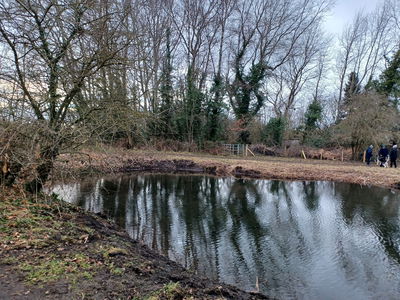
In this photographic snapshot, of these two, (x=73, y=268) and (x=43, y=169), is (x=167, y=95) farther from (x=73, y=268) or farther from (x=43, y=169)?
(x=73, y=268)

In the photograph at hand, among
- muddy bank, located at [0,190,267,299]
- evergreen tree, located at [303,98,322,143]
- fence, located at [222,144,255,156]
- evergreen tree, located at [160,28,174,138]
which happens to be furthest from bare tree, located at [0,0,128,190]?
evergreen tree, located at [303,98,322,143]

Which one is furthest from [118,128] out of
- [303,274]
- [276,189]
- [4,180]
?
Result: [276,189]

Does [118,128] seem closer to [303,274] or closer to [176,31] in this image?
[303,274]

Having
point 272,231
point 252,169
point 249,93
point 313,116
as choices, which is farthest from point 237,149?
point 272,231

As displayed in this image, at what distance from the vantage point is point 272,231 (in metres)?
8.00

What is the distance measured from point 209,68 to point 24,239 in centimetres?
2547

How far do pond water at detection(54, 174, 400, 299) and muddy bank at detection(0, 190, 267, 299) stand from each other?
121cm

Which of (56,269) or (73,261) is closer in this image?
(56,269)

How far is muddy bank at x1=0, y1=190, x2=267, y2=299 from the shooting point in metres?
3.07

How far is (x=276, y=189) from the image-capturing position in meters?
14.3

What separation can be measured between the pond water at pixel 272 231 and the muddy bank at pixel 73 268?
3.98 ft

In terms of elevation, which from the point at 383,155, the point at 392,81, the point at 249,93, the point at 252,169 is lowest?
the point at 252,169

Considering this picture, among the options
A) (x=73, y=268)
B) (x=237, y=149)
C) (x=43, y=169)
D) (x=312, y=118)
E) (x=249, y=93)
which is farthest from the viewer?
(x=312, y=118)

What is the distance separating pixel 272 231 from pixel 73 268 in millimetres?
5725
